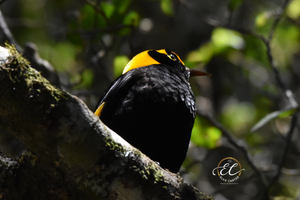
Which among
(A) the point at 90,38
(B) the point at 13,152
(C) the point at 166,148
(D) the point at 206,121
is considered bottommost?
(B) the point at 13,152

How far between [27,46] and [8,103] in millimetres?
2492

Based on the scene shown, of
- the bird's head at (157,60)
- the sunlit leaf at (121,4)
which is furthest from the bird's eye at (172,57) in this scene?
the sunlit leaf at (121,4)

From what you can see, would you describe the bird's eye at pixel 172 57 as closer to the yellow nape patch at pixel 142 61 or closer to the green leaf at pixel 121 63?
the yellow nape patch at pixel 142 61

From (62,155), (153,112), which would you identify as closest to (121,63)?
(153,112)

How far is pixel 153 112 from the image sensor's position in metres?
2.60

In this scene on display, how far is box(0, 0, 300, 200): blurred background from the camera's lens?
13.4 feet

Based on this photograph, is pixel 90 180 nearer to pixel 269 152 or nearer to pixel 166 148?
pixel 166 148

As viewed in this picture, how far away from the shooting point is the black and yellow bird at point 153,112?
2.60m

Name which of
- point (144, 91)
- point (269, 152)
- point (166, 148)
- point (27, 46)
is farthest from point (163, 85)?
point (269, 152)

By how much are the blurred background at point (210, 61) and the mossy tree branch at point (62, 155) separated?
7.24 feet

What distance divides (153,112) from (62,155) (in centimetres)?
120

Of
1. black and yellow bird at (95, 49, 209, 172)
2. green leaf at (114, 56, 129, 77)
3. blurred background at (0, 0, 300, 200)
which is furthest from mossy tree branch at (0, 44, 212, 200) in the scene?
green leaf at (114, 56, 129, 77)

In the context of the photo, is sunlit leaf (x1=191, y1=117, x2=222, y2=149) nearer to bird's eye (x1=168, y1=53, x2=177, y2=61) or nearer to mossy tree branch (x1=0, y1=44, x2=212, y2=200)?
bird's eye (x1=168, y1=53, x2=177, y2=61)

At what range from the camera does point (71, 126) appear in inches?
57.3
